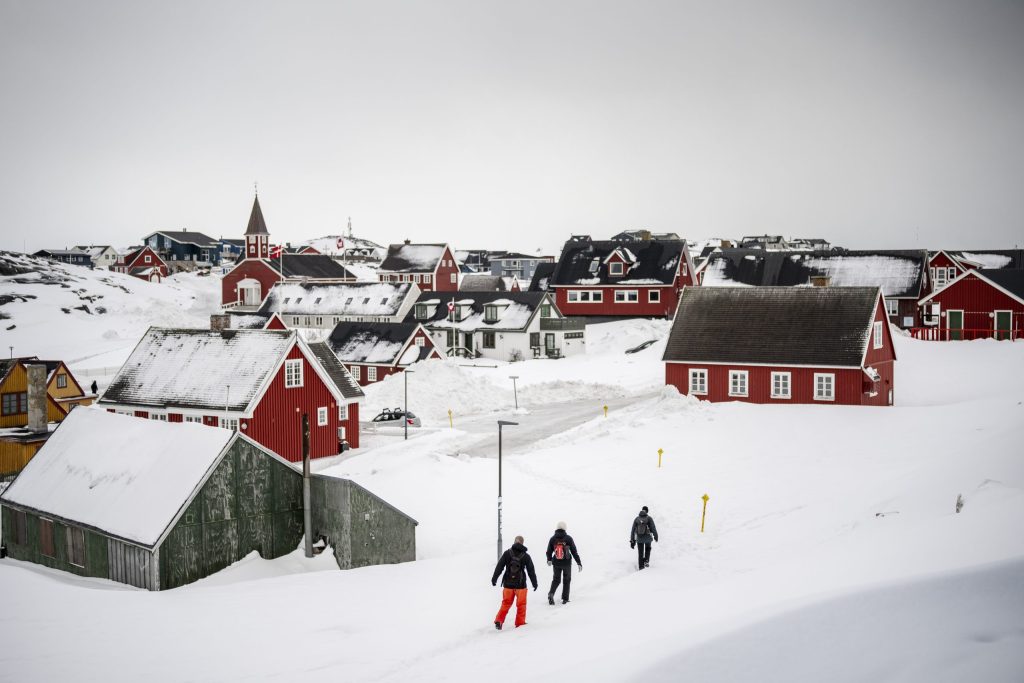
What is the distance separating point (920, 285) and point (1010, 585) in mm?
55048

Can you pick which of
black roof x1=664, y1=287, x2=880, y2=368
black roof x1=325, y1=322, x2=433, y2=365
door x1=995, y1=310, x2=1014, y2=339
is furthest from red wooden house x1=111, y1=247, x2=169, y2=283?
door x1=995, y1=310, x2=1014, y2=339

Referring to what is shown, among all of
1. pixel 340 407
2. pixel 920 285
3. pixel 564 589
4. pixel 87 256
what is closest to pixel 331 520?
pixel 564 589

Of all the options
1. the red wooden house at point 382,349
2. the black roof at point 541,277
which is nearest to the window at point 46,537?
the red wooden house at point 382,349

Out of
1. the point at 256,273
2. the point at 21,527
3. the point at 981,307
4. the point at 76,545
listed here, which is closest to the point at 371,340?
the point at 21,527

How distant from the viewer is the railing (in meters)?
50.7

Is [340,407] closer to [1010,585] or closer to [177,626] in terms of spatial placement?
[177,626]

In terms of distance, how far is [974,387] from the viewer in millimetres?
43156

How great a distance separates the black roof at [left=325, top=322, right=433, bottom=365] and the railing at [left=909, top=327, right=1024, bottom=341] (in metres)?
30.5

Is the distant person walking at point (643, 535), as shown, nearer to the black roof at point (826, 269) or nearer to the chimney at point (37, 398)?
the chimney at point (37, 398)

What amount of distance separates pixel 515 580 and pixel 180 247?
153 meters

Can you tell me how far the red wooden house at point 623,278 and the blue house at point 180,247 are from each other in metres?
98.8

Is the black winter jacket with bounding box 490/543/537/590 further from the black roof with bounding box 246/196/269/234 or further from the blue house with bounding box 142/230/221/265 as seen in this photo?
the blue house with bounding box 142/230/221/265

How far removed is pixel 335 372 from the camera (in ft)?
134

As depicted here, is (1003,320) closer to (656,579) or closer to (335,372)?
(335,372)
